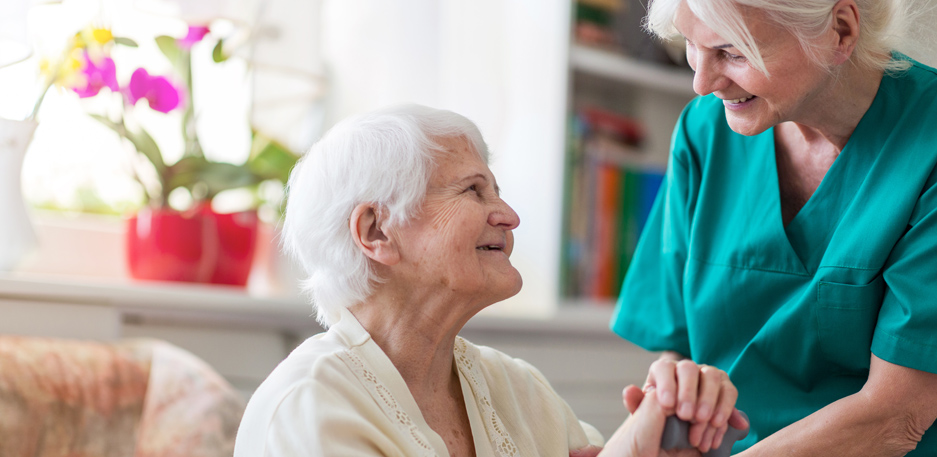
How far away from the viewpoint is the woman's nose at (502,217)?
1.09 m

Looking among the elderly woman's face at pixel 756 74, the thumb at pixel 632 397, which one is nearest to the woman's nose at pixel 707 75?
the elderly woman's face at pixel 756 74

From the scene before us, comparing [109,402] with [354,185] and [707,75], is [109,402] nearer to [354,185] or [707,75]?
A: [354,185]

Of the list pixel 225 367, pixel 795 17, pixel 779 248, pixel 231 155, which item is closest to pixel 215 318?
pixel 225 367

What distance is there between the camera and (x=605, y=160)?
7.73 feet

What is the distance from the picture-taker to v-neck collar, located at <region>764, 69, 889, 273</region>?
1.18 meters

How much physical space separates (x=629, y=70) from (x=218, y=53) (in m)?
1.16

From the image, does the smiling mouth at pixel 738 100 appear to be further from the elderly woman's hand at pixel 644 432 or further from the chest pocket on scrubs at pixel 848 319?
the elderly woman's hand at pixel 644 432

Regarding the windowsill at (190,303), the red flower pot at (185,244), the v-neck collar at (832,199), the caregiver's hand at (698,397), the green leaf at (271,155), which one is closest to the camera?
the caregiver's hand at (698,397)

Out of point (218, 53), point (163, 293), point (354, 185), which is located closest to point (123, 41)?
point (218, 53)

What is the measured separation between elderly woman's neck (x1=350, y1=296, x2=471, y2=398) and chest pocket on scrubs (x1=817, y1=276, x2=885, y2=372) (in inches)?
20.4

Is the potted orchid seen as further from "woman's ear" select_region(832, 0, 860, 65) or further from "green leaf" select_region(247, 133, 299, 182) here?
"woman's ear" select_region(832, 0, 860, 65)

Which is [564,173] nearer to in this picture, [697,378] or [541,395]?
[541,395]

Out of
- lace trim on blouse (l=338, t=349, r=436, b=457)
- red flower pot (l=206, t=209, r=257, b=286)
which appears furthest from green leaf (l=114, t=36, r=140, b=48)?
lace trim on blouse (l=338, t=349, r=436, b=457)

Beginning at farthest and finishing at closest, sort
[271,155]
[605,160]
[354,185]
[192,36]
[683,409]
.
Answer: [605,160]
[271,155]
[192,36]
[354,185]
[683,409]
